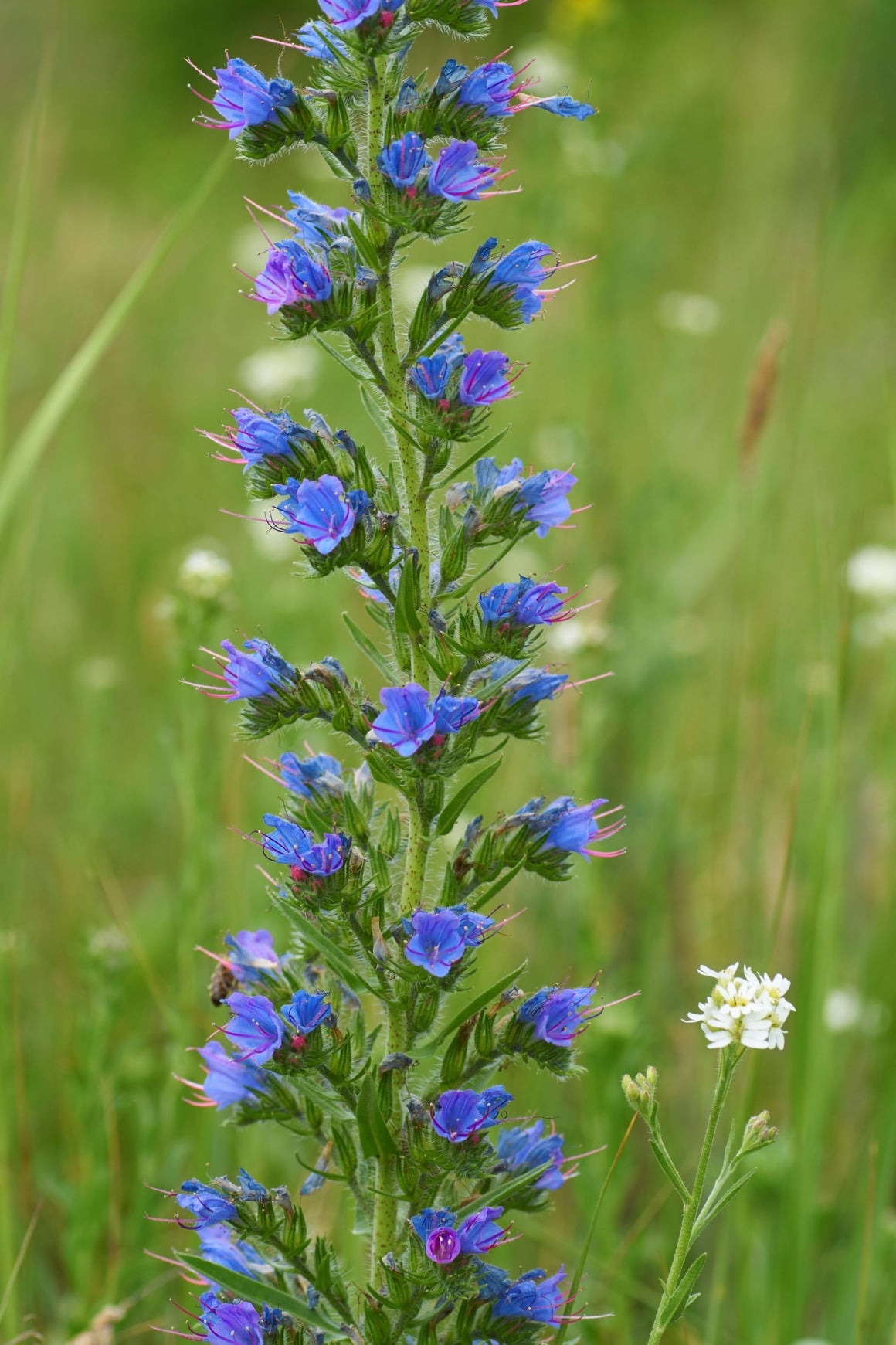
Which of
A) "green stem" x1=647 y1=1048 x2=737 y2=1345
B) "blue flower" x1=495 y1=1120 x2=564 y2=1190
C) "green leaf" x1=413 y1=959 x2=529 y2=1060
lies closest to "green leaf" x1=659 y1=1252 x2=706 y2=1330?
"green stem" x1=647 y1=1048 x2=737 y2=1345

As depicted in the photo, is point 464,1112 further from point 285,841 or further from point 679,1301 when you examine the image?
point 285,841

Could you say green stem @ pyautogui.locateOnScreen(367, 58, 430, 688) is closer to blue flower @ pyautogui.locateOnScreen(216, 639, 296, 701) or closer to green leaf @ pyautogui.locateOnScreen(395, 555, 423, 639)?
green leaf @ pyautogui.locateOnScreen(395, 555, 423, 639)

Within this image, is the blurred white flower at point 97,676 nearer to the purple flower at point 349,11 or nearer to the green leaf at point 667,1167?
the purple flower at point 349,11

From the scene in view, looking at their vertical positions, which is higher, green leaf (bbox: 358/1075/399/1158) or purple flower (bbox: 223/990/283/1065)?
purple flower (bbox: 223/990/283/1065)

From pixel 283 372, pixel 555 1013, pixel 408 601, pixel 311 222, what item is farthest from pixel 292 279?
pixel 283 372

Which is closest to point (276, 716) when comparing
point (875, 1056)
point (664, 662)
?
point (875, 1056)
